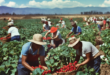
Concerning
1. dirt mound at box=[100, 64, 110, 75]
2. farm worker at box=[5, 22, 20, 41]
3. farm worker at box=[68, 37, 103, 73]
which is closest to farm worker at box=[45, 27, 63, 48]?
farm worker at box=[5, 22, 20, 41]

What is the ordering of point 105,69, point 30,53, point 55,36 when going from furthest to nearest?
1. point 55,36
2. point 105,69
3. point 30,53

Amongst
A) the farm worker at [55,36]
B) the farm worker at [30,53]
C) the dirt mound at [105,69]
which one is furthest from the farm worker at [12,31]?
the dirt mound at [105,69]

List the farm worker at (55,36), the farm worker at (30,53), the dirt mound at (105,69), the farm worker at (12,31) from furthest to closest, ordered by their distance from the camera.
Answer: the farm worker at (12,31), the farm worker at (55,36), the dirt mound at (105,69), the farm worker at (30,53)

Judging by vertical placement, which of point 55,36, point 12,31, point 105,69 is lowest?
point 105,69

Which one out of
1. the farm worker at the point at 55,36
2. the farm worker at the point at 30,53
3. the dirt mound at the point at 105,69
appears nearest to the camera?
the farm worker at the point at 30,53

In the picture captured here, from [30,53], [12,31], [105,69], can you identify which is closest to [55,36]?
[12,31]

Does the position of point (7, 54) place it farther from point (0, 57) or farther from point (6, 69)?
point (6, 69)

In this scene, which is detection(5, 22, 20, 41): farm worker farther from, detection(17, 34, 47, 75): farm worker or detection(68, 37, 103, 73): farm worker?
detection(68, 37, 103, 73): farm worker

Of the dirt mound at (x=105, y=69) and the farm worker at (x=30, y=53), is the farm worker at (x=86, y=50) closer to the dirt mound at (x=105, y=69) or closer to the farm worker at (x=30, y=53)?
the farm worker at (x=30, y=53)

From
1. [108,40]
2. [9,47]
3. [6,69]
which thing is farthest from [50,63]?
[108,40]

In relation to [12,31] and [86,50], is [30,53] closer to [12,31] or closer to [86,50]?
[86,50]

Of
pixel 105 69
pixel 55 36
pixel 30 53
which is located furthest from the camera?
pixel 55 36

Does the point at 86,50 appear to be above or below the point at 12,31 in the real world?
below

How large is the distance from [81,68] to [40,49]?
3.27 feet
